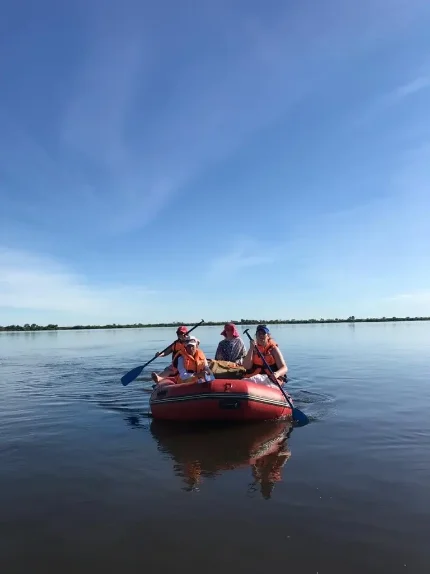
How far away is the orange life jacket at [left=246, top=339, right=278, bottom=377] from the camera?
28.2 ft

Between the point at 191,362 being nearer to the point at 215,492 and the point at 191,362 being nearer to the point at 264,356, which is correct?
the point at 264,356

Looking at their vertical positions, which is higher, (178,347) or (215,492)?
(178,347)

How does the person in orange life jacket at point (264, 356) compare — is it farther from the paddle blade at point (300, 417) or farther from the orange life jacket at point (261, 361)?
the paddle blade at point (300, 417)

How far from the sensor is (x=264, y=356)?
867 centimetres

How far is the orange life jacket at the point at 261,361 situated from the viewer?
859 cm

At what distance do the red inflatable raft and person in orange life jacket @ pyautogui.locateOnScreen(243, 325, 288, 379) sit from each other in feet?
2.59

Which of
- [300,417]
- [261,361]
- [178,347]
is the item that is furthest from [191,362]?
[300,417]

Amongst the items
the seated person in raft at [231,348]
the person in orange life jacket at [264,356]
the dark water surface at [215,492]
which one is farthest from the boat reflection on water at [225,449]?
the seated person in raft at [231,348]

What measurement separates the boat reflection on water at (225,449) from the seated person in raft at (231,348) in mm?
2762

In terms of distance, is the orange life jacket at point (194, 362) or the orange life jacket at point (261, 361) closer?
the orange life jacket at point (194, 362)

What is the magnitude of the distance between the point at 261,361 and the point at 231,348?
5.69 feet

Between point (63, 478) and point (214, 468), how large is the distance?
5.53 ft

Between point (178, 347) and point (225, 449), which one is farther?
point (178, 347)

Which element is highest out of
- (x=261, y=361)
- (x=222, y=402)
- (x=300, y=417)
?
(x=261, y=361)
